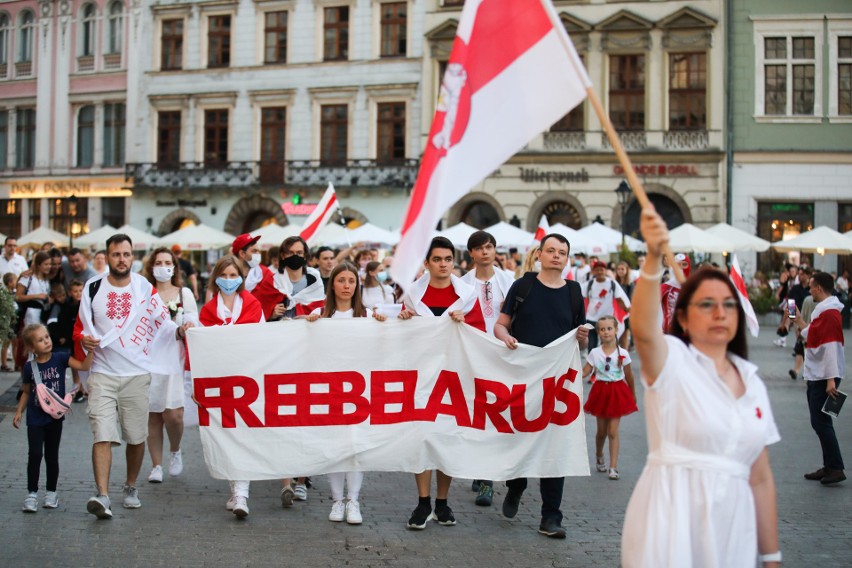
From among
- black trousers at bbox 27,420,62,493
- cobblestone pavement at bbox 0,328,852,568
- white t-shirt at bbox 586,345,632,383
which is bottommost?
cobblestone pavement at bbox 0,328,852,568

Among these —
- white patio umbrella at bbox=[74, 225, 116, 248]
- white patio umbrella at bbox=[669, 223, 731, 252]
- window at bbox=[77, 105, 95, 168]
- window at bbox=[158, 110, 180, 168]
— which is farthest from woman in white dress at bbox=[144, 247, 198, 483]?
window at bbox=[77, 105, 95, 168]

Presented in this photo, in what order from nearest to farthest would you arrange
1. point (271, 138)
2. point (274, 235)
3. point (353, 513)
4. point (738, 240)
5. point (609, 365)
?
point (353, 513)
point (609, 365)
point (738, 240)
point (274, 235)
point (271, 138)

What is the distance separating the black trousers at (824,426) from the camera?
9.04 m

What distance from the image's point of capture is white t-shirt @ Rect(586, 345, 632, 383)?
9.60m

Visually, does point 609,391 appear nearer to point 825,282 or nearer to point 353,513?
point 825,282

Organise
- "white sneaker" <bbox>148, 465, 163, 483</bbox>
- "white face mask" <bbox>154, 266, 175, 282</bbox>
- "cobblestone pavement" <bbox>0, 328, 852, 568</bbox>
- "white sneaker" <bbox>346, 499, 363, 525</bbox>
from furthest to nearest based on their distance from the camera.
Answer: "white sneaker" <bbox>148, 465, 163, 483</bbox>
"white face mask" <bbox>154, 266, 175, 282</bbox>
"white sneaker" <bbox>346, 499, 363, 525</bbox>
"cobblestone pavement" <bbox>0, 328, 852, 568</bbox>

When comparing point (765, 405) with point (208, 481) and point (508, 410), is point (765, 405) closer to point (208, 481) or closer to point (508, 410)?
point (508, 410)

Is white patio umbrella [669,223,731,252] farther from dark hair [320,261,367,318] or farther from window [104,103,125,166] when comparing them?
window [104,103,125,166]

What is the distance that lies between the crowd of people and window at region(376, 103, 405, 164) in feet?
86.5

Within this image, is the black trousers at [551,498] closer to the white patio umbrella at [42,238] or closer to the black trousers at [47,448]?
the black trousers at [47,448]

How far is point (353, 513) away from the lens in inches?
290

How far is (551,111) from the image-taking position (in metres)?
→ 4.89

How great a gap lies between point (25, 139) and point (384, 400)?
1675 inches

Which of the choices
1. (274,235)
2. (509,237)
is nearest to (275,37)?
(274,235)
